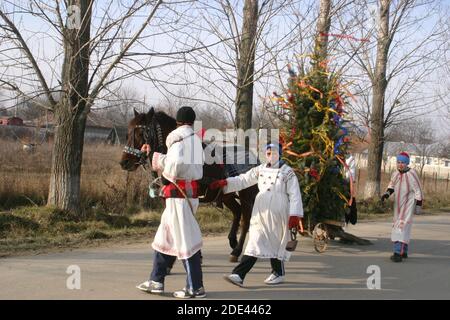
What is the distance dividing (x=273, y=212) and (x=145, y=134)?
6.54ft

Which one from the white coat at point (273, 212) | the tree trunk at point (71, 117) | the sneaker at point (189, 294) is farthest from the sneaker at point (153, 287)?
the tree trunk at point (71, 117)

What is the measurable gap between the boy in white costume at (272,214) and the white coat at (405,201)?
10.3ft

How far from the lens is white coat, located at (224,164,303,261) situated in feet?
22.3

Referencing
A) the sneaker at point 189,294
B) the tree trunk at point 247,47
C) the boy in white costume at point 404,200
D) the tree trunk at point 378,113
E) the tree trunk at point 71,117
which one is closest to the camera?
the sneaker at point 189,294

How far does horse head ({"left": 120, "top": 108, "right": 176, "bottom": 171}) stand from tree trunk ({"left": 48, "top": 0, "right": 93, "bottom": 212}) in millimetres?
3317

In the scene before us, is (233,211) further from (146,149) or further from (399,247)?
(399,247)

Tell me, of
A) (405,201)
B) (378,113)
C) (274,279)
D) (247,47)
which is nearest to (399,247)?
(405,201)

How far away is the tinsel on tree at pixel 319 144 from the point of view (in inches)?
359

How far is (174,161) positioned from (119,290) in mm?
1655

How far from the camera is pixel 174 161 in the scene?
611 cm

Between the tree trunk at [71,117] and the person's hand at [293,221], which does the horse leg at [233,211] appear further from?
the tree trunk at [71,117]
